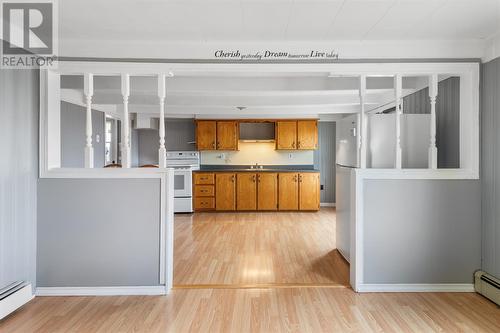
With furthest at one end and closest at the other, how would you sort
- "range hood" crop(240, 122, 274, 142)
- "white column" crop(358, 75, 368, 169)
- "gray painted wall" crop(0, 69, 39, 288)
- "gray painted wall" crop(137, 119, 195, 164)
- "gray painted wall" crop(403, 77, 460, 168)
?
"gray painted wall" crop(137, 119, 195, 164)
"range hood" crop(240, 122, 274, 142)
"gray painted wall" crop(403, 77, 460, 168)
"white column" crop(358, 75, 368, 169)
"gray painted wall" crop(0, 69, 39, 288)

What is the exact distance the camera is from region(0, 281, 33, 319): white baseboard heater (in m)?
2.47

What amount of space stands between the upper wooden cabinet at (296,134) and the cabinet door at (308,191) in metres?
0.69

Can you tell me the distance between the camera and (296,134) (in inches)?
295

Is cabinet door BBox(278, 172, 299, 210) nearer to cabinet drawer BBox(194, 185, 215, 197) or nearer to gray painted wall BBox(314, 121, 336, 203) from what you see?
gray painted wall BBox(314, 121, 336, 203)

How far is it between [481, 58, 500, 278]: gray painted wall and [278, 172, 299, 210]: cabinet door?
4.36 meters

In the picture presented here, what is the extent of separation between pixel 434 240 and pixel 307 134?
4688 millimetres

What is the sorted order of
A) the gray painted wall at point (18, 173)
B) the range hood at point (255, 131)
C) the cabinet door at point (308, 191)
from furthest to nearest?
1. the range hood at point (255, 131)
2. the cabinet door at point (308, 191)
3. the gray painted wall at point (18, 173)

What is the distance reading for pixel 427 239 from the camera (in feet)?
9.92

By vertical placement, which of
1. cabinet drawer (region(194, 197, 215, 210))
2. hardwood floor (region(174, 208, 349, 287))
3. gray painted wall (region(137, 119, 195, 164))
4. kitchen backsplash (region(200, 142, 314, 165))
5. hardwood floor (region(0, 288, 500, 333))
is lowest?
hardwood floor (region(0, 288, 500, 333))

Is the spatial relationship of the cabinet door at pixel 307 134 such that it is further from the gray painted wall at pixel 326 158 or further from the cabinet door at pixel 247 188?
the cabinet door at pixel 247 188

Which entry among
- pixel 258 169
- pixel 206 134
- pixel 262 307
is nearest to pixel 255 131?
pixel 258 169

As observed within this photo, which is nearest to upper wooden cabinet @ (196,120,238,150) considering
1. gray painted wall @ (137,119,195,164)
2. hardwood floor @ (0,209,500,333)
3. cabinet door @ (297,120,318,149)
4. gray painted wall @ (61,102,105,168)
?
gray painted wall @ (137,119,195,164)

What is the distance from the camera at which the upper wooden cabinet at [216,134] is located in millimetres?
7531

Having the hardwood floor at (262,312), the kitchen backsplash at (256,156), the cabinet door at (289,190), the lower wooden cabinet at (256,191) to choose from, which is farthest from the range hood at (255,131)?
the hardwood floor at (262,312)
